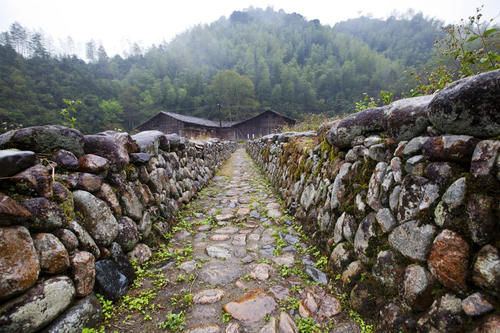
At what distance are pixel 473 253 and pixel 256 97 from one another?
209ft

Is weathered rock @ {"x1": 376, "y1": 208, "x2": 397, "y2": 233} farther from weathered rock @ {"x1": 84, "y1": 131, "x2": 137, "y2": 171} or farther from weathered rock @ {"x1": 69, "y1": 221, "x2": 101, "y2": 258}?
weathered rock @ {"x1": 84, "y1": 131, "x2": 137, "y2": 171}

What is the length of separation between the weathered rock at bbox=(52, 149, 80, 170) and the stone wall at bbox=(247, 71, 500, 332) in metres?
2.48

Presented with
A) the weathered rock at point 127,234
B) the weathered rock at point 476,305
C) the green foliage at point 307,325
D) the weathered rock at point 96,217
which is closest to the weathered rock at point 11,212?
the weathered rock at point 96,217

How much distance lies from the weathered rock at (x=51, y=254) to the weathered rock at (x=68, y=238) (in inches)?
2.1

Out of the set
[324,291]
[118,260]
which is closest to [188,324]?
[118,260]

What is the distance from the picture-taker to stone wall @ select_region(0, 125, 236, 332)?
1.24 m

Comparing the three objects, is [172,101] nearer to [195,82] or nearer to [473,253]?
[195,82]

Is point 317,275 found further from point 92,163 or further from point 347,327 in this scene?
point 92,163

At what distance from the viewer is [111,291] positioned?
1.82m

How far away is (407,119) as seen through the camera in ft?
5.34

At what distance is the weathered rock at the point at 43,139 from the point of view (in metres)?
1.77

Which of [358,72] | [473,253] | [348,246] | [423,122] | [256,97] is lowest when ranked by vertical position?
[348,246]

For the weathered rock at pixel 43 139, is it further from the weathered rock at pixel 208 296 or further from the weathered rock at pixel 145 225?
the weathered rock at pixel 208 296

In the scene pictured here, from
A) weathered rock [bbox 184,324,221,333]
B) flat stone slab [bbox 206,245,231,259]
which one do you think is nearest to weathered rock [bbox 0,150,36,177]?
weathered rock [bbox 184,324,221,333]
